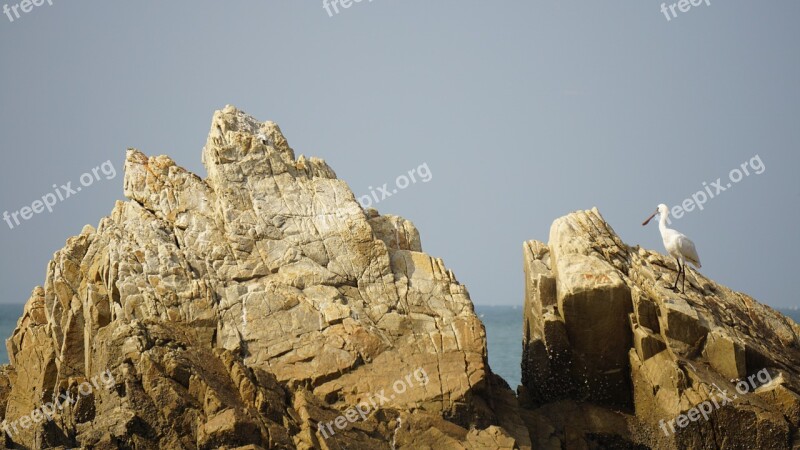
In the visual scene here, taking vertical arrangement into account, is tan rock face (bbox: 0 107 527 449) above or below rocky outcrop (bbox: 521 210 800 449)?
above

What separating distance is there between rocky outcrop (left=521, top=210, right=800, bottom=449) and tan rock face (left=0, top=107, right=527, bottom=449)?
239 cm

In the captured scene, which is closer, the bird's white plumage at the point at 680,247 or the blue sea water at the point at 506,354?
the bird's white plumage at the point at 680,247

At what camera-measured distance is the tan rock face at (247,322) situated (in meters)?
20.3

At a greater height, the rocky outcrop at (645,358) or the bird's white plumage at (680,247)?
the bird's white plumage at (680,247)

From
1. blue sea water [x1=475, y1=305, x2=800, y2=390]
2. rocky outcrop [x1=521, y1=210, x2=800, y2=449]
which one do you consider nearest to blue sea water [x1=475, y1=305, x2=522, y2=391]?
blue sea water [x1=475, y1=305, x2=800, y2=390]

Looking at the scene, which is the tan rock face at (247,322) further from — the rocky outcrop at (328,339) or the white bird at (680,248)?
the white bird at (680,248)

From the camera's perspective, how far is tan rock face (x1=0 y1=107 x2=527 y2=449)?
66.5 ft

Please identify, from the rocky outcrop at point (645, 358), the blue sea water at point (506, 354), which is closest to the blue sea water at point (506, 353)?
the blue sea water at point (506, 354)

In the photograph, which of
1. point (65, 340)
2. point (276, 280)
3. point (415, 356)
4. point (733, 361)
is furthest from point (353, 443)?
point (733, 361)

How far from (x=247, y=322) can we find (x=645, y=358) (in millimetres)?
9490

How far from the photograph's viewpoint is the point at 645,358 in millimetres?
24828

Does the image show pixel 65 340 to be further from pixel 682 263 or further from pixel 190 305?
pixel 682 263

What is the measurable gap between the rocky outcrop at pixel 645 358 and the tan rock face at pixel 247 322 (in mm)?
2389

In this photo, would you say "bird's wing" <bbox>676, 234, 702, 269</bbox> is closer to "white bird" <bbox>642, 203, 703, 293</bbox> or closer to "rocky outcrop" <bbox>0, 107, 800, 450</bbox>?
"white bird" <bbox>642, 203, 703, 293</bbox>
